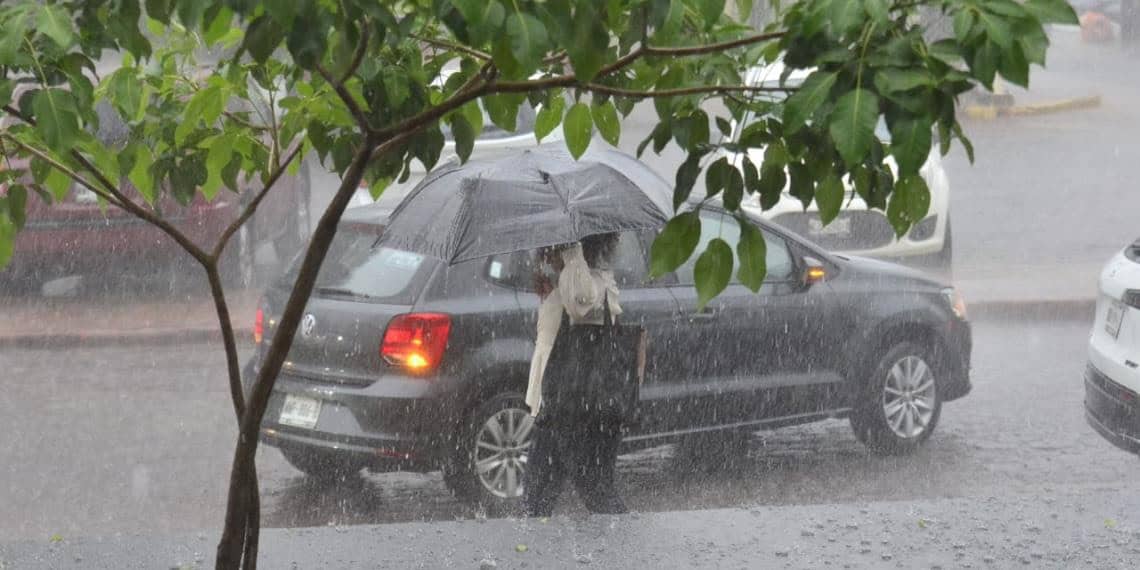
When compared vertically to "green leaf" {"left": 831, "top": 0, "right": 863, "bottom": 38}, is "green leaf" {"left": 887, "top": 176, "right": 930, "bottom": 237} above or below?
below

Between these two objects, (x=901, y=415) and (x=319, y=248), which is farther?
(x=901, y=415)

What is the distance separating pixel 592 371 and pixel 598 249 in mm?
576

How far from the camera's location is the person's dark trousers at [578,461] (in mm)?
7207

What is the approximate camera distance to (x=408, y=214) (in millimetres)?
7418


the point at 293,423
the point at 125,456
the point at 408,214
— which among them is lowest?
the point at 125,456

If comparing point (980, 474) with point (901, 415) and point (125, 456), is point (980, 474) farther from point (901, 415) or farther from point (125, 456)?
point (125, 456)

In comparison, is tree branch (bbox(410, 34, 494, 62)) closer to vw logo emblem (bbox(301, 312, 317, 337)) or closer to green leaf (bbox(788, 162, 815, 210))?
green leaf (bbox(788, 162, 815, 210))

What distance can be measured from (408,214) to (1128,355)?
3.47 meters

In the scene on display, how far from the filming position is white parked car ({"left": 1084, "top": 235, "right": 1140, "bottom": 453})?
24.1ft

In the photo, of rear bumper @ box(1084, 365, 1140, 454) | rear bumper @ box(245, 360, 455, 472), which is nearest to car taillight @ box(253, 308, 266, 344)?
rear bumper @ box(245, 360, 455, 472)

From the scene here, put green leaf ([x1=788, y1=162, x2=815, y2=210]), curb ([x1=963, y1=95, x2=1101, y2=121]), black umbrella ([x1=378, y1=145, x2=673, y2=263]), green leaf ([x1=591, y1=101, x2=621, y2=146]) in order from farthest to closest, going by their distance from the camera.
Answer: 1. curb ([x1=963, y1=95, x2=1101, y2=121])
2. black umbrella ([x1=378, y1=145, x2=673, y2=263])
3. green leaf ([x1=591, y1=101, x2=621, y2=146])
4. green leaf ([x1=788, y1=162, x2=815, y2=210])

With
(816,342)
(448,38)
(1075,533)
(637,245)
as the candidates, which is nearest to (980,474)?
(816,342)

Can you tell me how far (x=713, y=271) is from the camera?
317 centimetres

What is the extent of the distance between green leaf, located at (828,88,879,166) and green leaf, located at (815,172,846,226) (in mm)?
588
